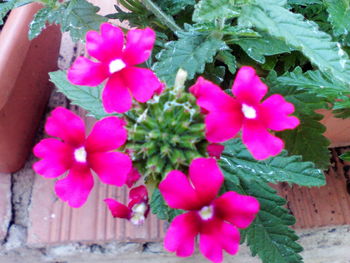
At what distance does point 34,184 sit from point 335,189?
835 millimetres

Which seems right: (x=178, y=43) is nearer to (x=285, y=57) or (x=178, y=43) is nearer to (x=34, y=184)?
(x=285, y=57)

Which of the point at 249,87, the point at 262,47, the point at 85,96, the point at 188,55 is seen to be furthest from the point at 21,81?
the point at 249,87

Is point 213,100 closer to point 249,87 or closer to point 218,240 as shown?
point 249,87

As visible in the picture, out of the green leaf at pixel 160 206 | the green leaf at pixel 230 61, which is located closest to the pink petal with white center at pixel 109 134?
the green leaf at pixel 160 206

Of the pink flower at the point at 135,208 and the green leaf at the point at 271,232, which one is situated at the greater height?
the pink flower at the point at 135,208

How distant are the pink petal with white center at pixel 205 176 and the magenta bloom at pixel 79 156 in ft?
0.27

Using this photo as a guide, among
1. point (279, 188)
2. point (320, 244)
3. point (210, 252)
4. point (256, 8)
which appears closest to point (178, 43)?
point (256, 8)

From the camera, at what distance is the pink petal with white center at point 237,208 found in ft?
1.61

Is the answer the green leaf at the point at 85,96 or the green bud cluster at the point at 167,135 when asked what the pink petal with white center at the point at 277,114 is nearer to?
the green bud cluster at the point at 167,135

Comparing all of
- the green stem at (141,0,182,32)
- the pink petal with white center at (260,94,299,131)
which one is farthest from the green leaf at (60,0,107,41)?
the pink petal with white center at (260,94,299,131)

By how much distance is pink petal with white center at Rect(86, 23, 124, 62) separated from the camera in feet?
1.86

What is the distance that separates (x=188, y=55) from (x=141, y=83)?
23 centimetres

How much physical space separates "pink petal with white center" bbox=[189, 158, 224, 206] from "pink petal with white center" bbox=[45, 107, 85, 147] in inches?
6.3

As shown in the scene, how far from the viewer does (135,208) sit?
0.66 meters
